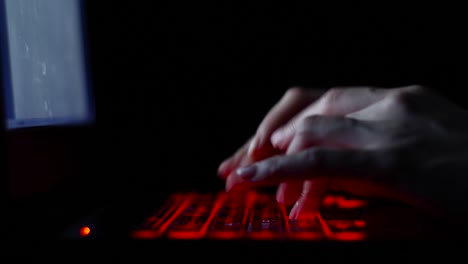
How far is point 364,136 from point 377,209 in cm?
22

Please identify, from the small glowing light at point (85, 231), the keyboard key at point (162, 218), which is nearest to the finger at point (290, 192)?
the keyboard key at point (162, 218)

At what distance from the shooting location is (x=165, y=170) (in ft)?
3.83

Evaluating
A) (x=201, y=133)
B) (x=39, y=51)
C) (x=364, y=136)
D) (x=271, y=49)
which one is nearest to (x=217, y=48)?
(x=271, y=49)

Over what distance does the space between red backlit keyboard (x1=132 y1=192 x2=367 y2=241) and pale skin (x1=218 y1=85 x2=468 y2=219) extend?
51 mm

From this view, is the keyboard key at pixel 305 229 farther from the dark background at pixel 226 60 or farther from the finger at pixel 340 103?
the dark background at pixel 226 60

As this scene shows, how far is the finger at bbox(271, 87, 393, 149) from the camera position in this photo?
0.78m

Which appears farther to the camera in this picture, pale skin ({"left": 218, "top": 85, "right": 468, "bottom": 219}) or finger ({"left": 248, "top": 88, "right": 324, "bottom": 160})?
finger ({"left": 248, "top": 88, "right": 324, "bottom": 160})

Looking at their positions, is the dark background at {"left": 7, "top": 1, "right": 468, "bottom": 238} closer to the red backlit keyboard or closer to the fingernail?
the red backlit keyboard

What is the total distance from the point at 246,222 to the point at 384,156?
25 cm

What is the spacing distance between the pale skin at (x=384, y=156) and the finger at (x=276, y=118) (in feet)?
0.35

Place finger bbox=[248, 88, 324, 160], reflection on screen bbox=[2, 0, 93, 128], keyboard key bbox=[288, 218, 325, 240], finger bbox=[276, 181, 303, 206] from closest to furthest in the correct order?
keyboard key bbox=[288, 218, 325, 240]
reflection on screen bbox=[2, 0, 93, 128]
finger bbox=[276, 181, 303, 206]
finger bbox=[248, 88, 324, 160]

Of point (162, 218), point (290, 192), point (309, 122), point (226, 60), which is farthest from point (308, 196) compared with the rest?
point (226, 60)

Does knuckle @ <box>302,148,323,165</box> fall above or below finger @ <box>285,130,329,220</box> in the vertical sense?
above

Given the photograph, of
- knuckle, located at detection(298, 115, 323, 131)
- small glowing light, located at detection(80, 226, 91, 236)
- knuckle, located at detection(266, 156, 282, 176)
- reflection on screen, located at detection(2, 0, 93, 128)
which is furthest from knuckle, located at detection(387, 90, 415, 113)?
reflection on screen, located at detection(2, 0, 93, 128)
